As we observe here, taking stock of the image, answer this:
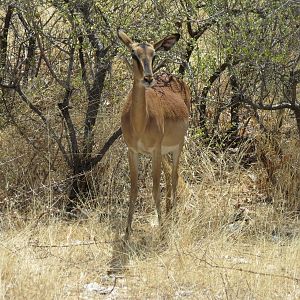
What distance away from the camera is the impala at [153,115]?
22.7 feet

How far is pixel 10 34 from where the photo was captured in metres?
9.14

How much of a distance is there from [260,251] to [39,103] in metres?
3.34

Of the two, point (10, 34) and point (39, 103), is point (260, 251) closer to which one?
point (39, 103)

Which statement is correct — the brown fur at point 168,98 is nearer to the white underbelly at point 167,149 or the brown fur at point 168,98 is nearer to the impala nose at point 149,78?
the white underbelly at point 167,149

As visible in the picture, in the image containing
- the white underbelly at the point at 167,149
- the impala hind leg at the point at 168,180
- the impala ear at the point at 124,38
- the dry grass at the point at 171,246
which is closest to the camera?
the dry grass at the point at 171,246

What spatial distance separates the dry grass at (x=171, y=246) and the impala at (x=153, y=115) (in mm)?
352

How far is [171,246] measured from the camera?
273 inches

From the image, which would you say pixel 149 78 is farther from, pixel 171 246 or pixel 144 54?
pixel 171 246

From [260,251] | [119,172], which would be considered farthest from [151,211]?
[260,251]

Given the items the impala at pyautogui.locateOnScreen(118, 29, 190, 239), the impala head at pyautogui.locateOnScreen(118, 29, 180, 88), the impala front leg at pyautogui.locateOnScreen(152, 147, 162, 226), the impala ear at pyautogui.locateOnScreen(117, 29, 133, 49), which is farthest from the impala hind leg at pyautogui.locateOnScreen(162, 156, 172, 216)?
the impala ear at pyautogui.locateOnScreen(117, 29, 133, 49)

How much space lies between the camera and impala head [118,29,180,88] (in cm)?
671

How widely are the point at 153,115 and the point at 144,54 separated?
92cm

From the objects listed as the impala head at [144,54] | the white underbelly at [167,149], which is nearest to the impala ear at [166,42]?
the impala head at [144,54]

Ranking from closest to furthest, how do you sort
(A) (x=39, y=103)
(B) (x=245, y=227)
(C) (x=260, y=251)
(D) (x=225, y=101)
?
(C) (x=260, y=251) < (B) (x=245, y=227) < (A) (x=39, y=103) < (D) (x=225, y=101)
